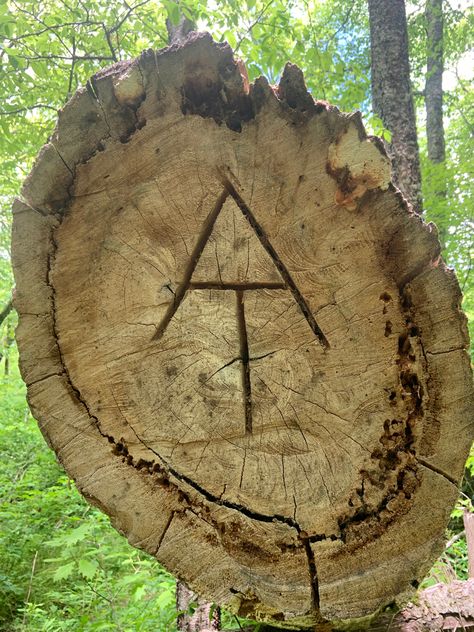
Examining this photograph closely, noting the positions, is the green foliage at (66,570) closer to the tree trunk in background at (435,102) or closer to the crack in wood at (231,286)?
the crack in wood at (231,286)

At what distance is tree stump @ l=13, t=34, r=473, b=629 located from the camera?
1.06 meters

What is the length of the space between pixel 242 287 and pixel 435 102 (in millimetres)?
6534

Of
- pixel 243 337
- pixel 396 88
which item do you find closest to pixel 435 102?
pixel 396 88

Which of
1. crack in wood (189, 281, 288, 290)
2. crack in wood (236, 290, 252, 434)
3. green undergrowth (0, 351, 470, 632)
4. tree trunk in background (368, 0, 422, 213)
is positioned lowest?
green undergrowth (0, 351, 470, 632)

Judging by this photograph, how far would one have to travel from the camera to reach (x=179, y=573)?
1.07 meters

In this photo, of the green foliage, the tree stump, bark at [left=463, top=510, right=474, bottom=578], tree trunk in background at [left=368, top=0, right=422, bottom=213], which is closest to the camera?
the tree stump

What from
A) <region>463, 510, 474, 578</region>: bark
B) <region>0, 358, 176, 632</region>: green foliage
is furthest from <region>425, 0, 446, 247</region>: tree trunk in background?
<region>0, 358, 176, 632</region>: green foliage

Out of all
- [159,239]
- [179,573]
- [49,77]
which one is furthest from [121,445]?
[49,77]

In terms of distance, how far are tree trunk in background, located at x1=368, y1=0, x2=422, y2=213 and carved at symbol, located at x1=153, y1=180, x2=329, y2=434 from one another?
5.88 feet

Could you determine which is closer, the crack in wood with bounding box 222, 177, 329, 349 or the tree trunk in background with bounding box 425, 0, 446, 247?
the crack in wood with bounding box 222, 177, 329, 349

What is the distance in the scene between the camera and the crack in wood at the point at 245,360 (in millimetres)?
1140

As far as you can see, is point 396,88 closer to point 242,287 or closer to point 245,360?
point 242,287

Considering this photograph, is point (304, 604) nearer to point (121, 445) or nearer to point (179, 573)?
point (179, 573)

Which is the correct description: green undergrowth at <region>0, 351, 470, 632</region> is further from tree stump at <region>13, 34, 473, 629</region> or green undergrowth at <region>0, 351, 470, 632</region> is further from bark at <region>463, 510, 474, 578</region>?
tree stump at <region>13, 34, 473, 629</region>
